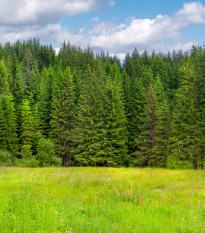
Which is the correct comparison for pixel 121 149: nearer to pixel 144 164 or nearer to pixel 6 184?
pixel 144 164

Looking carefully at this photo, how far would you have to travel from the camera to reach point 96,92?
4009 centimetres

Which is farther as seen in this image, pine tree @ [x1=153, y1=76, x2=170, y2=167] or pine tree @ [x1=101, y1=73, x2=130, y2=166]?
pine tree @ [x1=101, y1=73, x2=130, y2=166]

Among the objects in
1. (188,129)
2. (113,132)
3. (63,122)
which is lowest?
(113,132)

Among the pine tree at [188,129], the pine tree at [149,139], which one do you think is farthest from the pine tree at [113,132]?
the pine tree at [188,129]

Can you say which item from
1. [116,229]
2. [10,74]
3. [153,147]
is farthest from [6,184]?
[10,74]

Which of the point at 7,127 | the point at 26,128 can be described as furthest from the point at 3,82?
the point at 26,128

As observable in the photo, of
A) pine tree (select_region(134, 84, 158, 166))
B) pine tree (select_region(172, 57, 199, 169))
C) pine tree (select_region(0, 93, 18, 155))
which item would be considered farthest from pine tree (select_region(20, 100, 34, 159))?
pine tree (select_region(172, 57, 199, 169))

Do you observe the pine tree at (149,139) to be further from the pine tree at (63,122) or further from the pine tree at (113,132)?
the pine tree at (63,122)

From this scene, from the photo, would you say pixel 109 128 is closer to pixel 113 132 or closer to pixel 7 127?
pixel 113 132

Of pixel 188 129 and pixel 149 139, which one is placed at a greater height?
pixel 188 129

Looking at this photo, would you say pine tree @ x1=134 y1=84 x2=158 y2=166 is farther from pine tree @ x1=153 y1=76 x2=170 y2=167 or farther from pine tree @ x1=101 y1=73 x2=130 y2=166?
pine tree @ x1=101 y1=73 x2=130 y2=166

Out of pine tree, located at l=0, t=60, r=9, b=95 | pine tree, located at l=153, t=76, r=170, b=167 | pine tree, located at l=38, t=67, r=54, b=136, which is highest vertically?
pine tree, located at l=0, t=60, r=9, b=95

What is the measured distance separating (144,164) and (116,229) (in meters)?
34.7

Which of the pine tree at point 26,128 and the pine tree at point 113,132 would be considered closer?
the pine tree at point 113,132
